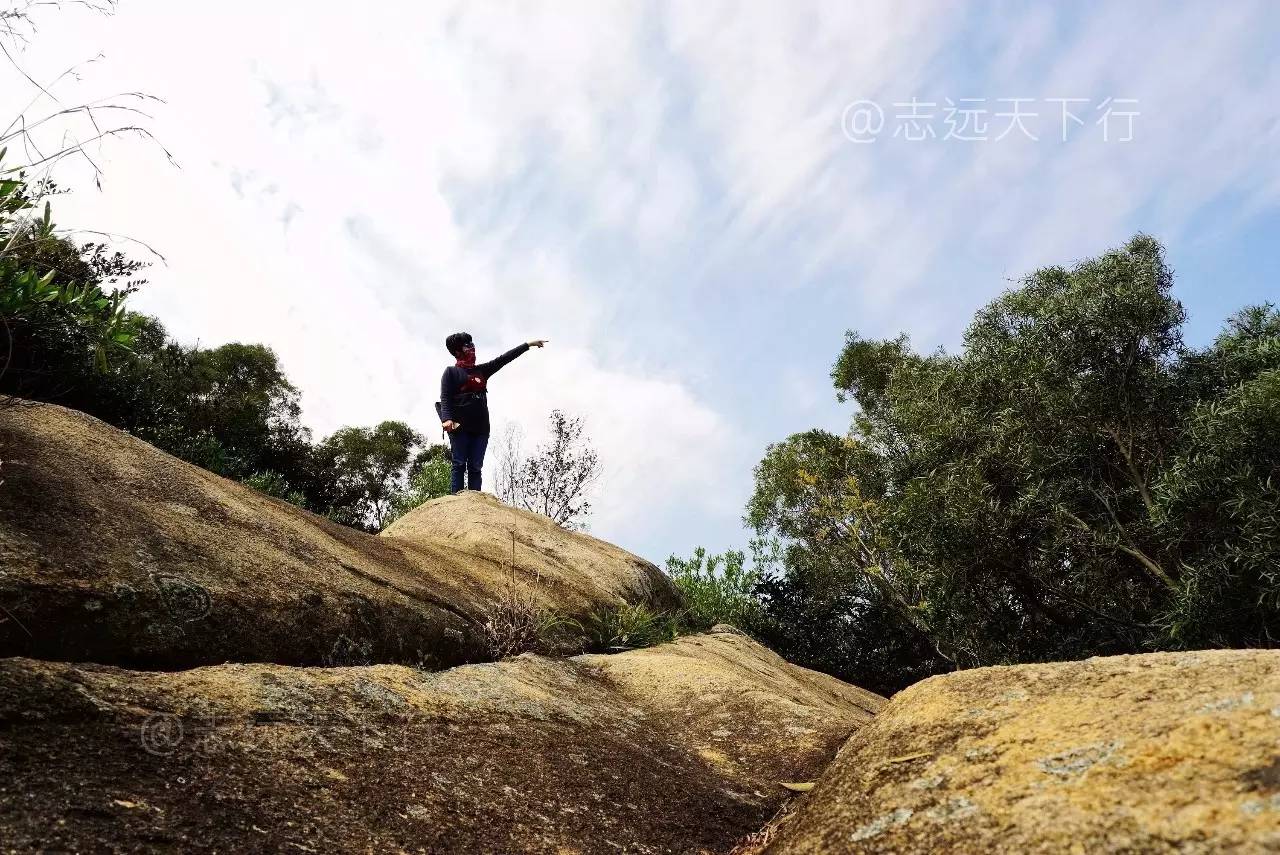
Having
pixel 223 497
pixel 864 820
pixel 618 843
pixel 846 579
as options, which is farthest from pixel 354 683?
pixel 846 579

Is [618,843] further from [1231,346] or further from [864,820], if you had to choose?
[1231,346]

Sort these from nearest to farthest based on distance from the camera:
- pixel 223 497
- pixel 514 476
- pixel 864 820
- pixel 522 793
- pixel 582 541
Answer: pixel 864 820 < pixel 522 793 < pixel 223 497 < pixel 582 541 < pixel 514 476

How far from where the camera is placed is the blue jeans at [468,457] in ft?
48.9

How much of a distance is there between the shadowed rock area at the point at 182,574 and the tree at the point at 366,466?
2880 centimetres

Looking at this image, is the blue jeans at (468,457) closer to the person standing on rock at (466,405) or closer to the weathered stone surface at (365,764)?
the person standing on rock at (466,405)

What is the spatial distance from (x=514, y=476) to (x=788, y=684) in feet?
62.8

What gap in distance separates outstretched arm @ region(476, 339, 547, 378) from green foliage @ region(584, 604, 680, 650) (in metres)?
5.85

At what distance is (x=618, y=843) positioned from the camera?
394 cm

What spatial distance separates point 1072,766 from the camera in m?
2.93

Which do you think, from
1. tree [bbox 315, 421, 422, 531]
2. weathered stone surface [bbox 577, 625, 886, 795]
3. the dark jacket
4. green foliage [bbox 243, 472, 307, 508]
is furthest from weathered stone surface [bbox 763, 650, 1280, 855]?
tree [bbox 315, 421, 422, 531]

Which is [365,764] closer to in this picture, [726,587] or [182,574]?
[182,574]

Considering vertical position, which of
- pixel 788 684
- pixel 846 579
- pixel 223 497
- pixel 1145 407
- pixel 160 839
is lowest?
pixel 160 839

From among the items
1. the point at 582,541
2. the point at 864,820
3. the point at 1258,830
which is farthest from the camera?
the point at 582,541

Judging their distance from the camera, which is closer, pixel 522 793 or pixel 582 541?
pixel 522 793
